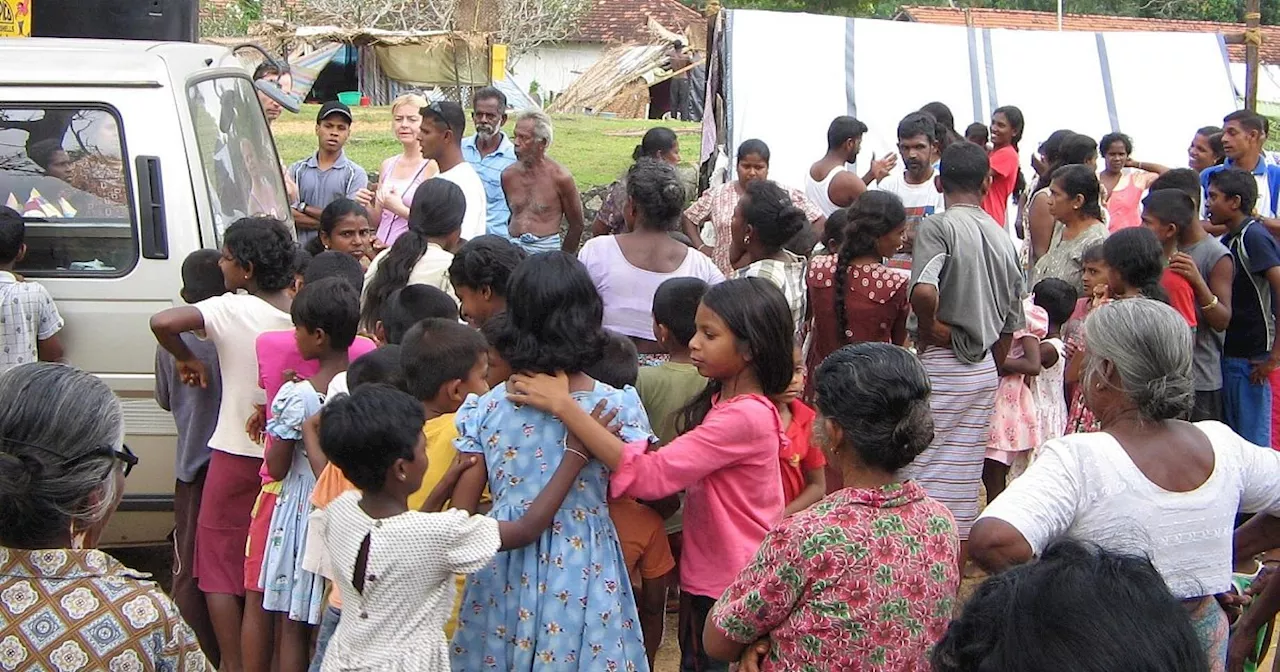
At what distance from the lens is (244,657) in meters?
4.25

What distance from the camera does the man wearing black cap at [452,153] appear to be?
21.0 feet

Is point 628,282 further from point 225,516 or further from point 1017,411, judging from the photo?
A: point 1017,411

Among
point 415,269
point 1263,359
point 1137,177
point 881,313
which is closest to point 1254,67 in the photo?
point 1137,177

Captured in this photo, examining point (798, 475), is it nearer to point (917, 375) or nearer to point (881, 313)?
point (917, 375)

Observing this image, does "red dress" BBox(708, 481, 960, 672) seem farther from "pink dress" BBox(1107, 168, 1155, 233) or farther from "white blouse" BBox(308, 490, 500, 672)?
"pink dress" BBox(1107, 168, 1155, 233)

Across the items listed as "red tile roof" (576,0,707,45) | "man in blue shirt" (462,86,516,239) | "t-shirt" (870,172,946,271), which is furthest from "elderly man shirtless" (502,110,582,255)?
"red tile roof" (576,0,707,45)

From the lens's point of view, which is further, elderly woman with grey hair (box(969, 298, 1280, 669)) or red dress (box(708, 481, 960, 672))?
elderly woman with grey hair (box(969, 298, 1280, 669))

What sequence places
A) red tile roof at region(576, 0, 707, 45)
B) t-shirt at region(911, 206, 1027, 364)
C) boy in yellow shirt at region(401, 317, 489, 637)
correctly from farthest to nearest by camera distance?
red tile roof at region(576, 0, 707, 45), t-shirt at region(911, 206, 1027, 364), boy in yellow shirt at region(401, 317, 489, 637)

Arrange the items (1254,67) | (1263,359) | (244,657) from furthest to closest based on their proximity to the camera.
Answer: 1. (1254,67)
2. (1263,359)
3. (244,657)

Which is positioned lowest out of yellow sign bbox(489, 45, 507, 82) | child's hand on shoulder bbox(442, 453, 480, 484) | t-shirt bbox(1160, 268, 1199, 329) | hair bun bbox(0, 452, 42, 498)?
child's hand on shoulder bbox(442, 453, 480, 484)

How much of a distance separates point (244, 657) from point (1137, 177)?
6.85 m

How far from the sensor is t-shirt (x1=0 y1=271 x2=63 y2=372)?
4.46m

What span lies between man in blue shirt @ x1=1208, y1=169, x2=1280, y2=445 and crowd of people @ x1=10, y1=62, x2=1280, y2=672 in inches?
0.7

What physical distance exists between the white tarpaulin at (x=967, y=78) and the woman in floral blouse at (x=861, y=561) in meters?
8.17
